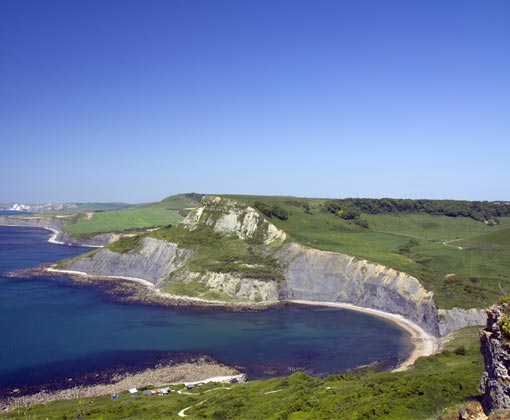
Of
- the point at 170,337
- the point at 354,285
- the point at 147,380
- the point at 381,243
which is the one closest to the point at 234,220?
the point at 381,243

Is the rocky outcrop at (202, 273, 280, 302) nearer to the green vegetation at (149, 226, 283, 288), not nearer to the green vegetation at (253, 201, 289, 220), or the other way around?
the green vegetation at (149, 226, 283, 288)

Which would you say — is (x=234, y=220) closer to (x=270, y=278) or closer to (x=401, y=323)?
(x=270, y=278)

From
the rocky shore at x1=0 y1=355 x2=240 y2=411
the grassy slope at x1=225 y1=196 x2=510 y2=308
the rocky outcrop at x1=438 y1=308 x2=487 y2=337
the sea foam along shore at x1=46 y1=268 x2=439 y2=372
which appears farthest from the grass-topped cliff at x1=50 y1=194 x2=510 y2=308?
the rocky shore at x1=0 y1=355 x2=240 y2=411

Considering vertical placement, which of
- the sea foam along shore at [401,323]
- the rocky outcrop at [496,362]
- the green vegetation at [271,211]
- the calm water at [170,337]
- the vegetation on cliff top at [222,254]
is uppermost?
the green vegetation at [271,211]

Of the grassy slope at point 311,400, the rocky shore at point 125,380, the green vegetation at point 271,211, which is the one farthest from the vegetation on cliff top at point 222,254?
the grassy slope at point 311,400

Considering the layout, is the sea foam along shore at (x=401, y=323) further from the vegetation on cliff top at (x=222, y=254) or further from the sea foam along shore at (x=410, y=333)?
the vegetation on cliff top at (x=222, y=254)

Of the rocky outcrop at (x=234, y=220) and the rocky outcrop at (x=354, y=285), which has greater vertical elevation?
the rocky outcrop at (x=234, y=220)

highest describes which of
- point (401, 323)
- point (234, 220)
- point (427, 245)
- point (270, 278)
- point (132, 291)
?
point (234, 220)
